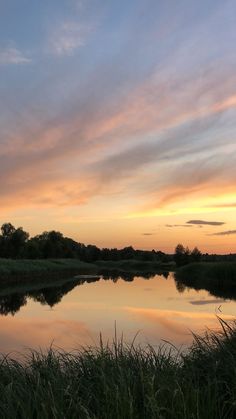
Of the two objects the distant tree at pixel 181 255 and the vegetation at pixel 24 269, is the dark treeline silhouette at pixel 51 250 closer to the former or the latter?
the vegetation at pixel 24 269

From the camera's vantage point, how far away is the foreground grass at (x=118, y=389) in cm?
448

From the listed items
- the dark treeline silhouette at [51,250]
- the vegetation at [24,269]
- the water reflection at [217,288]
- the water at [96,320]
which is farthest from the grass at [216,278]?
the dark treeline silhouette at [51,250]

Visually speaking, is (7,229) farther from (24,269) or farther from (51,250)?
(24,269)

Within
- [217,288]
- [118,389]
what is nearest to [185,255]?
[217,288]

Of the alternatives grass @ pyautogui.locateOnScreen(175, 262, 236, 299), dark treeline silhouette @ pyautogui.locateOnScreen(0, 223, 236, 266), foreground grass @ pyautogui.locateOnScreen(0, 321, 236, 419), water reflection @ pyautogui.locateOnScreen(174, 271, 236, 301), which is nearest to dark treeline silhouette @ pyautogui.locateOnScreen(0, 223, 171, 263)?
dark treeline silhouette @ pyautogui.locateOnScreen(0, 223, 236, 266)

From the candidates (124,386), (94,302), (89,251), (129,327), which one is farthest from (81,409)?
(89,251)

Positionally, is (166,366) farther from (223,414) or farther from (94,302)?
(94,302)

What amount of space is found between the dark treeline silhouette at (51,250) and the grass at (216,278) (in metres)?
34.3

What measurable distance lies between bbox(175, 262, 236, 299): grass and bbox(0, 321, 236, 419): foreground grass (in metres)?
26.7

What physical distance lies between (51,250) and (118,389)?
9195 cm

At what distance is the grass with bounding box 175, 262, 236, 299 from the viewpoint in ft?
124

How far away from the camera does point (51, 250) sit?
95688 millimetres

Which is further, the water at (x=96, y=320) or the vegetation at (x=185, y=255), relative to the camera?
the vegetation at (x=185, y=255)

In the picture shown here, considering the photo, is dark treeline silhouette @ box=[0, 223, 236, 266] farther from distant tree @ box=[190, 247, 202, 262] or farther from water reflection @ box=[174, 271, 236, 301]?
water reflection @ box=[174, 271, 236, 301]
